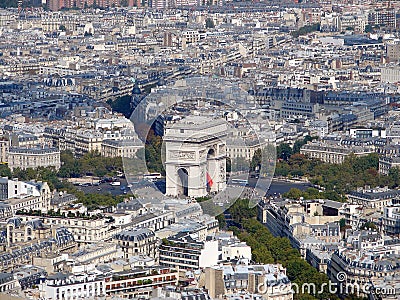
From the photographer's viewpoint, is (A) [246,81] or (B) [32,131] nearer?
(B) [32,131]

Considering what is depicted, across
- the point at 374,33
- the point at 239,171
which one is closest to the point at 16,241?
the point at 239,171

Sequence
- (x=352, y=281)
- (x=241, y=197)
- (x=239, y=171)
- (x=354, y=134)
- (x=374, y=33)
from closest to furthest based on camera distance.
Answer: (x=352, y=281) → (x=241, y=197) → (x=239, y=171) → (x=354, y=134) → (x=374, y=33)

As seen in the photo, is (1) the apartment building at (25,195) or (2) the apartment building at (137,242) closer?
(2) the apartment building at (137,242)

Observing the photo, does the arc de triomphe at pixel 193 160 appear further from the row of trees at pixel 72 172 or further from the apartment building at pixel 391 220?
the apartment building at pixel 391 220

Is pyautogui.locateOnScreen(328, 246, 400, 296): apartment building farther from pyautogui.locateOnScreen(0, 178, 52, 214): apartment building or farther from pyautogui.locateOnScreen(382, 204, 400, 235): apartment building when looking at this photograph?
pyautogui.locateOnScreen(0, 178, 52, 214): apartment building

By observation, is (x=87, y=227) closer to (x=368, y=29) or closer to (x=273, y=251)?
(x=273, y=251)

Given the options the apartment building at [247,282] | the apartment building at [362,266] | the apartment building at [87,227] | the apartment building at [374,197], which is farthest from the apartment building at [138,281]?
the apartment building at [374,197]

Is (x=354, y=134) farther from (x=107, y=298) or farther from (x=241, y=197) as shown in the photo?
(x=107, y=298)
